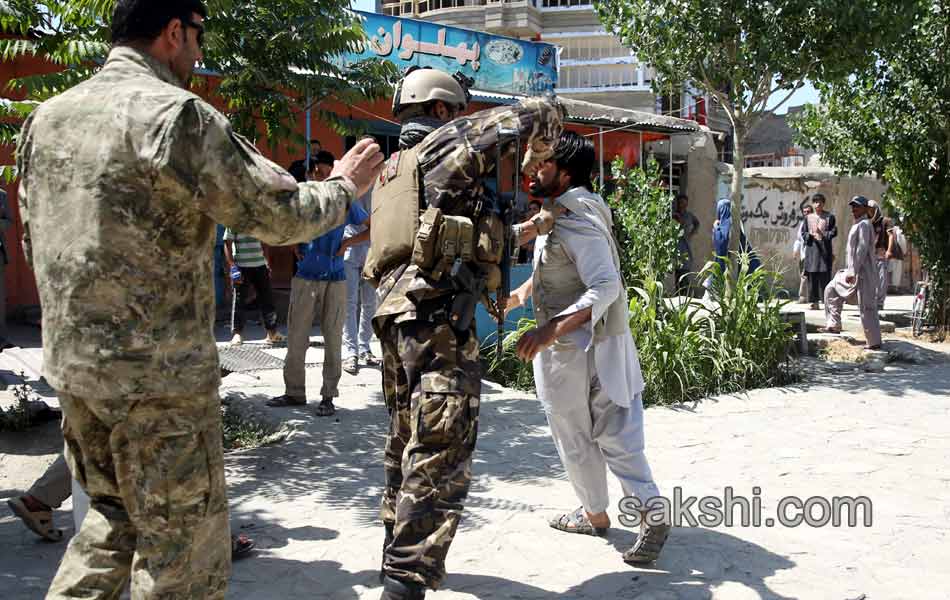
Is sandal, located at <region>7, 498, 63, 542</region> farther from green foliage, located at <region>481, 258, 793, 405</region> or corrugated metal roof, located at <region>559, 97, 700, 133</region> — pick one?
corrugated metal roof, located at <region>559, 97, 700, 133</region>

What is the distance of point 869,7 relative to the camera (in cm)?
797

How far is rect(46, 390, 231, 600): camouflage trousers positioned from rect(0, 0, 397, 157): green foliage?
2820 millimetres

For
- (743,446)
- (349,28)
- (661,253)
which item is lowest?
(743,446)

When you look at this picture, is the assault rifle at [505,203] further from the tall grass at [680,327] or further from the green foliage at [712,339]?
the green foliage at [712,339]

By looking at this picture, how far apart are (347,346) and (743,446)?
387 cm

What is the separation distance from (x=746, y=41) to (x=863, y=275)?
3.37 metres

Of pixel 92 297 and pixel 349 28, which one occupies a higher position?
pixel 349 28

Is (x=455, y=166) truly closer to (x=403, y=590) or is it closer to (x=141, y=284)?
(x=141, y=284)

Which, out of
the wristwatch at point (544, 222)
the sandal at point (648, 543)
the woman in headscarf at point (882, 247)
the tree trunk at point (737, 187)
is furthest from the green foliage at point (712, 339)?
the woman in headscarf at point (882, 247)

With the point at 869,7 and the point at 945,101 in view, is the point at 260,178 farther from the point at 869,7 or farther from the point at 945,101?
the point at 945,101

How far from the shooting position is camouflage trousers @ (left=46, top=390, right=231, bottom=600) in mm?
2162

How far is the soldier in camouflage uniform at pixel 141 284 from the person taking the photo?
2.13 m

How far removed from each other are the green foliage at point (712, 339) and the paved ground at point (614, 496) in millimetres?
282

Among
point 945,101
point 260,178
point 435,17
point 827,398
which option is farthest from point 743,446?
point 435,17
